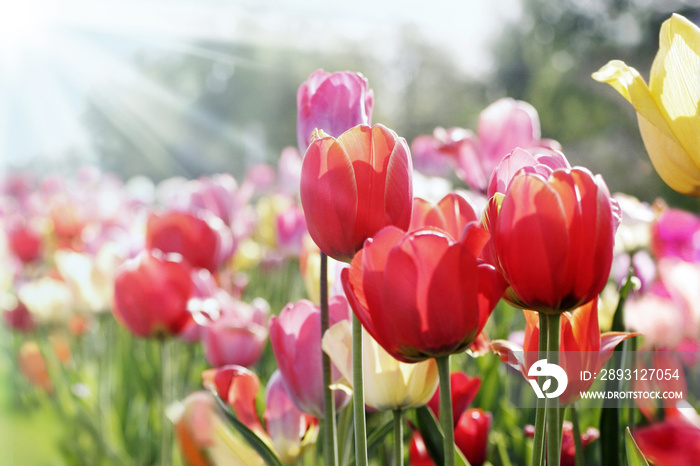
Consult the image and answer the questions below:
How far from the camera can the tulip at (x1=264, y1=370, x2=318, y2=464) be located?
0.37m

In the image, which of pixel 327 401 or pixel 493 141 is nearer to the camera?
pixel 327 401

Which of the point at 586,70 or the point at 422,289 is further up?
the point at 422,289

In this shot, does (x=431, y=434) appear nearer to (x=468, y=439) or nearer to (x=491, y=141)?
(x=468, y=439)

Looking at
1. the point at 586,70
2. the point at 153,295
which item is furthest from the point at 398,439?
the point at 586,70

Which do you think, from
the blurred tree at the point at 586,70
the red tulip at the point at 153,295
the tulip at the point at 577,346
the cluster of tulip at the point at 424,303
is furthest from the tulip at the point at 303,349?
the blurred tree at the point at 586,70

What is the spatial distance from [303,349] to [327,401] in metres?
0.04

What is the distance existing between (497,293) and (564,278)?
0.03m

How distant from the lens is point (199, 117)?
11906mm

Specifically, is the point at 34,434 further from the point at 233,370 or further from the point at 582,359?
the point at 582,359

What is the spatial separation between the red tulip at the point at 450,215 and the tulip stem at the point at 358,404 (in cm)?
7

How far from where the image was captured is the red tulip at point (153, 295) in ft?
1.96

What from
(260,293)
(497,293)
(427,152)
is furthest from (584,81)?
(497,293)

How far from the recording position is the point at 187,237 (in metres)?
0.74

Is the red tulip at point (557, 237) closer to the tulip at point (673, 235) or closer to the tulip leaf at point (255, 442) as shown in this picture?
the tulip leaf at point (255, 442)
